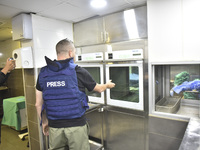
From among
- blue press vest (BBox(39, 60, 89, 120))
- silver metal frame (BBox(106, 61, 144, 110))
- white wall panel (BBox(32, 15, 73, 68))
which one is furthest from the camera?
white wall panel (BBox(32, 15, 73, 68))

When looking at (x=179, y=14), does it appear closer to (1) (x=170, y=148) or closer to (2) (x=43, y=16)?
(1) (x=170, y=148)

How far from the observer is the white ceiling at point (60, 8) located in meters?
1.76

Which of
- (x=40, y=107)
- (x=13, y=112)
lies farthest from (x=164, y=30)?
(x=13, y=112)

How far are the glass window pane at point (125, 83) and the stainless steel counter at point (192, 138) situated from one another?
758 mm

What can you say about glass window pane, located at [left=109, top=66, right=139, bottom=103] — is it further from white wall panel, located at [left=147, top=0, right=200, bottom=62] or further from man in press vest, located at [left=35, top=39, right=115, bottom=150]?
man in press vest, located at [left=35, top=39, right=115, bottom=150]

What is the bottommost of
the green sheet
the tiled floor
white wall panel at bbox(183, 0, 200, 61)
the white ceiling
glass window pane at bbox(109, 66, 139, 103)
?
the tiled floor

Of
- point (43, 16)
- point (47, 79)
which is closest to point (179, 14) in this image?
point (47, 79)

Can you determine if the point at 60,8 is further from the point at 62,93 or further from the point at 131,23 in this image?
the point at 62,93

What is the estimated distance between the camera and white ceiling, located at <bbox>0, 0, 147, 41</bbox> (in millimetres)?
1755

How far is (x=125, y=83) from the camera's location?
2141 mm

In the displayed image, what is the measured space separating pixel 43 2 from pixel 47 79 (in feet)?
3.14

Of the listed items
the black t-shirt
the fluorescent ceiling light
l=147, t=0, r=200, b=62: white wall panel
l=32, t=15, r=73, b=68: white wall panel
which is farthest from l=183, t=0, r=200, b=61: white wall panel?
l=32, t=15, r=73, b=68: white wall panel

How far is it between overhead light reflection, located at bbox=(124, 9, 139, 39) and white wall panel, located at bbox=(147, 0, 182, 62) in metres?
0.26

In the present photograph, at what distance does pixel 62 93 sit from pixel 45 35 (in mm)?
1290
